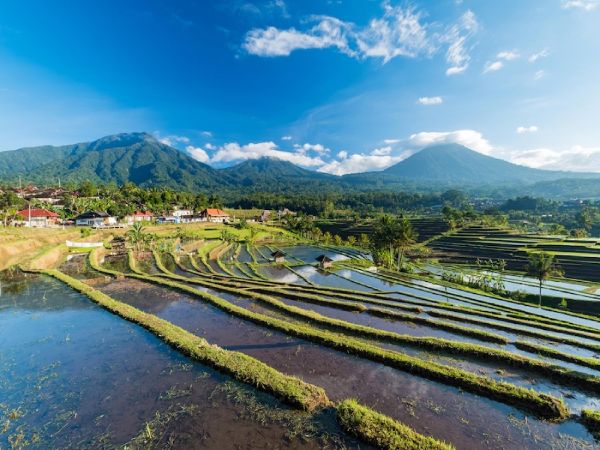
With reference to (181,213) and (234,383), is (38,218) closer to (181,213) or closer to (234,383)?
(181,213)

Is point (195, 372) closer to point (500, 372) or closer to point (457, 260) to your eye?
point (500, 372)

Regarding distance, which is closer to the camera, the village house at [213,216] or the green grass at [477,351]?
the green grass at [477,351]

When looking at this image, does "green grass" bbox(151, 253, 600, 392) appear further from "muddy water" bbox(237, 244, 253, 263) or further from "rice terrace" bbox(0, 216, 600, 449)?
"muddy water" bbox(237, 244, 253, 263)

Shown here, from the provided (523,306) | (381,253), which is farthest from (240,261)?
(523,306)

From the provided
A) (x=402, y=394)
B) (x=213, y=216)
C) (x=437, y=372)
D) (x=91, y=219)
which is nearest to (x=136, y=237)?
(x=91, y=219)

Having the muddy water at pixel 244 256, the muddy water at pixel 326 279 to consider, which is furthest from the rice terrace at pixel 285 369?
the muddy water at pixel 244 256

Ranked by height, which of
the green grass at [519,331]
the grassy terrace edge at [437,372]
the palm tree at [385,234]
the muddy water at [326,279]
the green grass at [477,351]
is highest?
the palm tree at [385,234]

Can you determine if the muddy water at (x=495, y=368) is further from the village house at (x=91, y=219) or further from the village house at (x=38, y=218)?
the village house at (x=38, y=218)
